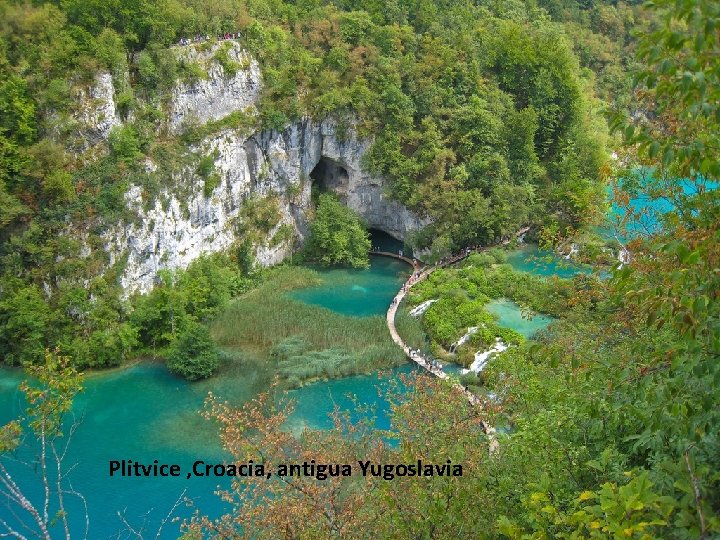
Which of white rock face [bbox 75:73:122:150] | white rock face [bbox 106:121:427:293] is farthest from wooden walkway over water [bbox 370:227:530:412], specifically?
white rock face [bbox 75:73:122:150]

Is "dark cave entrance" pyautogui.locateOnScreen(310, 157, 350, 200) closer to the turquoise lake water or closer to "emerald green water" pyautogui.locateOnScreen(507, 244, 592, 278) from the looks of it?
"emerald green water" pyautogui.locateOnScreen(507, 244, 592, 278)

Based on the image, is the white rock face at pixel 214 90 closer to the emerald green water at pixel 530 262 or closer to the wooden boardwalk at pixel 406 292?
the wooden boardwalk at pixel 406 292

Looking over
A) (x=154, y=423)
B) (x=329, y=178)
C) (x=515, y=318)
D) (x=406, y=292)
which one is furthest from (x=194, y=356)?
(x=329, y=178)

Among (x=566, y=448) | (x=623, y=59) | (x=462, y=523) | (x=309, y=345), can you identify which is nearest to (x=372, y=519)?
(x=462, y=523)

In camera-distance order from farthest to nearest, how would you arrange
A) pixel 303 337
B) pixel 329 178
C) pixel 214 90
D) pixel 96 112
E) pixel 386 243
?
1. pixel 386 243
2. pixel 329 178
3. pixel 214 90
4. pixel 96 112
5. pixel 303 337

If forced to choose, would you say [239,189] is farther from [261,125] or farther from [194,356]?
[194,356]

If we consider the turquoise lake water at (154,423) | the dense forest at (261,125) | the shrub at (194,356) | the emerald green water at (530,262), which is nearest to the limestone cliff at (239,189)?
the dense forest at (261,125)
